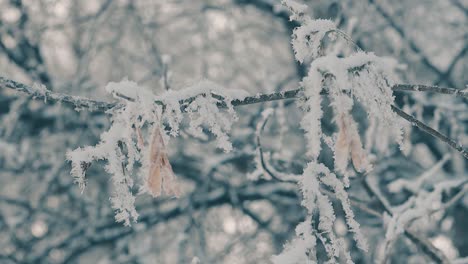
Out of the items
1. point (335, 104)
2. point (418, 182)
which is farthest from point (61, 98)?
point (418, 182)

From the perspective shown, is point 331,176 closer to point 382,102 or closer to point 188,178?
point 382,102

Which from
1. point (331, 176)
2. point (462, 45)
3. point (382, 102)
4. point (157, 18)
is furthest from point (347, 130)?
point (157, 18)

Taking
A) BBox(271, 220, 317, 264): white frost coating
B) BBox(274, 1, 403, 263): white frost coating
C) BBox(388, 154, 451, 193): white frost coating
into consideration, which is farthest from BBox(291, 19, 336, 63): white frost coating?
BBox(388, 154, 451, 193): white frost coating

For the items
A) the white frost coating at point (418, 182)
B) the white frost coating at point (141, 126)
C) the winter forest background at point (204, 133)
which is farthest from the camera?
the winter forest background at point (204, 133)

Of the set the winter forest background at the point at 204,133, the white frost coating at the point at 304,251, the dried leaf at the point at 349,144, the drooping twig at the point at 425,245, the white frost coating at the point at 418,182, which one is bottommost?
the white frost coating at the point at 304,251

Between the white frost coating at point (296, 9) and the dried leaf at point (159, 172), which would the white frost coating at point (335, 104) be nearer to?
the white frost coating at point (296, 9)

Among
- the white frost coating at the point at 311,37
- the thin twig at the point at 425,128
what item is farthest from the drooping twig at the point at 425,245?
the white frost coating at the point at 311,37

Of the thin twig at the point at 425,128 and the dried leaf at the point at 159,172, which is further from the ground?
the thin twig at the point at 425,128

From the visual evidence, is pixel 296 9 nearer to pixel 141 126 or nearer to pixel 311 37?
pixel 311 37
